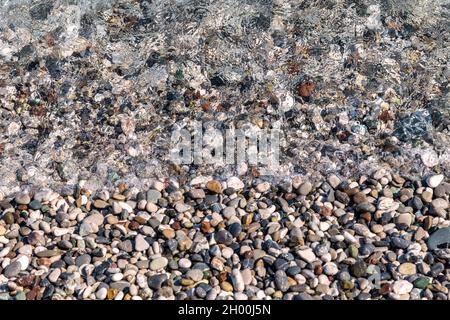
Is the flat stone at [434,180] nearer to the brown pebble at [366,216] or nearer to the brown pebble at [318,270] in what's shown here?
the brown pebble at [366,216]

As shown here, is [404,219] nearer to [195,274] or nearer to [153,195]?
[195,274]

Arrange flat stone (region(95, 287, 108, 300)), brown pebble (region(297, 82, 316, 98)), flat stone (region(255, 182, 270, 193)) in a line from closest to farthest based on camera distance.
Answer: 1. flat stone (region(95, 287, 108, 300))
2. flat stone (region(255, 182, 270, 193))
3. brown pebble (region(297, 82, 316, 98))

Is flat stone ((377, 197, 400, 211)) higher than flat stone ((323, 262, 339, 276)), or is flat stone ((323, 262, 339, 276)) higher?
flat stone ((377, 197, 400, 211))

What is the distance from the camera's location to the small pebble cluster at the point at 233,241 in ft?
15.0

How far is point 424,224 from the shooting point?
16.4ft

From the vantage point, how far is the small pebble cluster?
4574 millimetres

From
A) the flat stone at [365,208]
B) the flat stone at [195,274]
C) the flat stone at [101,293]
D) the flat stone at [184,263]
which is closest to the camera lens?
the flat stone at [101,293]

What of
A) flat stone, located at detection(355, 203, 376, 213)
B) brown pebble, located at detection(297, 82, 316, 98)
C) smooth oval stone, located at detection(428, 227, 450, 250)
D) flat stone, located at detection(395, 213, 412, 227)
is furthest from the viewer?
brown pebble, located at detection(297, 82, 316, 98)

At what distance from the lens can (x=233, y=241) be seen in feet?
16.1

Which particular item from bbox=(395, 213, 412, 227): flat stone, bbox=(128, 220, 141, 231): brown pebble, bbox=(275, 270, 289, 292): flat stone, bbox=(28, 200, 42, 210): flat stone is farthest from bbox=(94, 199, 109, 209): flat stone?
bbox=(395, 213, 412, 227): flat stone

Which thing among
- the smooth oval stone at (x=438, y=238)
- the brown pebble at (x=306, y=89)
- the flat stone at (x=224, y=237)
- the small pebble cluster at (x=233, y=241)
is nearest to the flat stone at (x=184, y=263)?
the small pebble cluster at (x=233, y=241)

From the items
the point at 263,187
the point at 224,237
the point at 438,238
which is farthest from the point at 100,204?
the point at 438,238

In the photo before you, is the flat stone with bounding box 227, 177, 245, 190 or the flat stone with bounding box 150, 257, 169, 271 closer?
the flat stone with bounding box 150, 257, 169, 271

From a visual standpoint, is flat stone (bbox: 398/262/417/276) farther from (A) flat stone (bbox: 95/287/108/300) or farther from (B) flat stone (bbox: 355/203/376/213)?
(A) flat stone (bbox: 95/287/108/300)
